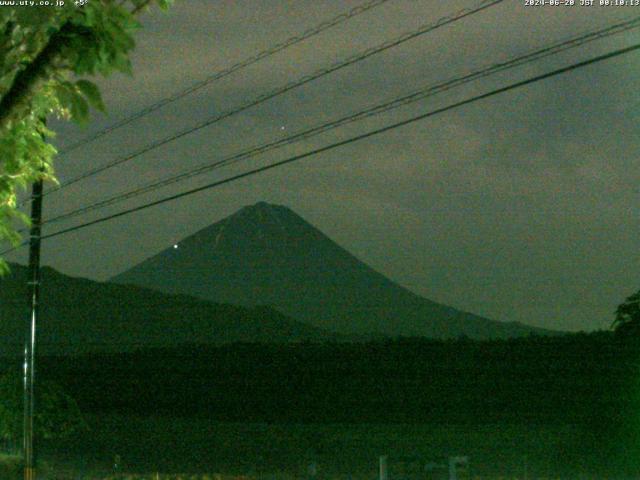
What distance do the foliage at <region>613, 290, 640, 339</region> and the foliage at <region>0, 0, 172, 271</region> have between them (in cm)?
2354

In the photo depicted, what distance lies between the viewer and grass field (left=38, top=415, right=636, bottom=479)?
3050cm

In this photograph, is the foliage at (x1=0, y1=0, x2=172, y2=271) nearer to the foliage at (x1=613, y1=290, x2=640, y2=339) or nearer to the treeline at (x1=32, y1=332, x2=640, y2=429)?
the foliage at (x1=613, y1=290, x2=640, y2=339)

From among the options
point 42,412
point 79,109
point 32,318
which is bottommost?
point 42,412

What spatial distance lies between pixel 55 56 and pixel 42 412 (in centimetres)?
2345

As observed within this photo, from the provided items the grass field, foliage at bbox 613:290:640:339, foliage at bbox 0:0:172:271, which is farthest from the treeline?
foliage at bbox 0:0:172:271

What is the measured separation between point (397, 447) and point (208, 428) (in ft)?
59.7

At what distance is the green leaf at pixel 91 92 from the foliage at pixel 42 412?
76.6 feet

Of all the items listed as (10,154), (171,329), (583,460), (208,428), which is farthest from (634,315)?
(171,329)

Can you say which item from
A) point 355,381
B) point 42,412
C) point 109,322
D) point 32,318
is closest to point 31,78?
point 32,318

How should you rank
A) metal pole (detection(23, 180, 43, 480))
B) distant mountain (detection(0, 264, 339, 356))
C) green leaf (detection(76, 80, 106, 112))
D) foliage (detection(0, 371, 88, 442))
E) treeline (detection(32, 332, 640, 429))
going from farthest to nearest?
distant mountain (detection(0, 264, 339, 356)) < treeline (detection(32, 332, 640, 429)) < foliage (detection(0, 371, 88, 442)) < metal pole (detection(23, 180, 43, 480)) < green leaf (detection(76, 80, 106, 112))

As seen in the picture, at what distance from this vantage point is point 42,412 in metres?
27.5

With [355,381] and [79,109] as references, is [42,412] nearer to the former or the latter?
[79,109]

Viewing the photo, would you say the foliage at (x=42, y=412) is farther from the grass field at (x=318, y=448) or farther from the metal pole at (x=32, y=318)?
the metal pole at (x=32, y=318)

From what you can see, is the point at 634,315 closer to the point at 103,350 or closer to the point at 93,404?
the point at 93,404
